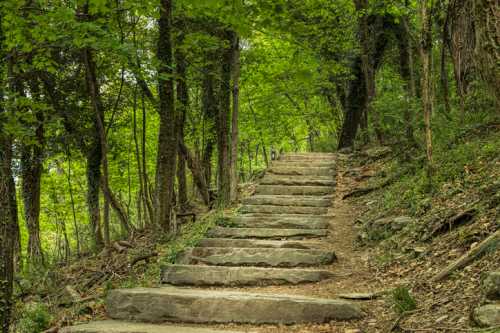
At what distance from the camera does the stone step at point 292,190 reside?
1029 cm

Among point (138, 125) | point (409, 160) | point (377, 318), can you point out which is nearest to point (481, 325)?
point (377, 318)

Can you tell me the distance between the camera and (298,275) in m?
5.80

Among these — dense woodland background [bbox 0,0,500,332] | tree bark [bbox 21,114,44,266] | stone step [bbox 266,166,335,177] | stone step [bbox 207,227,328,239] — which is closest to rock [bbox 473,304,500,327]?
dense woodland background [bbox 0,0,500,332]

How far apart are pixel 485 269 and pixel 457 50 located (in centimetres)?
396

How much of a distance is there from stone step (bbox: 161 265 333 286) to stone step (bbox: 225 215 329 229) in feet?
6.90

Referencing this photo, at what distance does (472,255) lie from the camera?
4188mm

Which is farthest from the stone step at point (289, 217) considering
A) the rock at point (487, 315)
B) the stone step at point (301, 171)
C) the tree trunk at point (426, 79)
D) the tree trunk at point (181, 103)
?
the rock at point (487, 315)

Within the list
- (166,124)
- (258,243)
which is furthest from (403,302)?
(166,124)

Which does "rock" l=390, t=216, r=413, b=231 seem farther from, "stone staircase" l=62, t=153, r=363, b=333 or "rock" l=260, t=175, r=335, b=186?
"rock" l=260, t=175, r=335, b=186

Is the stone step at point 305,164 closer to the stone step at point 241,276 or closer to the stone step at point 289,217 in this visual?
the stone step at point 289,217

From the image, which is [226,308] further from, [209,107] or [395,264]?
[209,107]

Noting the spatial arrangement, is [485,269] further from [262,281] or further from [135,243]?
[135,243]

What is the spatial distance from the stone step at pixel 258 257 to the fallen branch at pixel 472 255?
2166 mm

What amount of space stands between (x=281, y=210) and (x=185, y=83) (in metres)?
4.81
